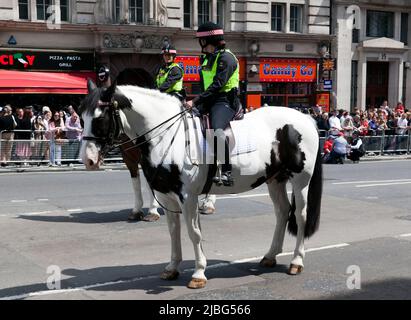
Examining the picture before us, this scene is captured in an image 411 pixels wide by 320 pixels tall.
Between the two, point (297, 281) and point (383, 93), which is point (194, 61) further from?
point (297, 281)

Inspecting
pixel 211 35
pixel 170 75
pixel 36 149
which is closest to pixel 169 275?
pixel 211 35

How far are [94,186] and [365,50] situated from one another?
963 inches

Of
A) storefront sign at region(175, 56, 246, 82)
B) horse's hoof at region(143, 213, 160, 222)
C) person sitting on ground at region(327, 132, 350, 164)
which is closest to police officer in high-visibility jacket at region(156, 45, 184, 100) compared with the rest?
horse's hoof at region(143, 213, 160, 222)

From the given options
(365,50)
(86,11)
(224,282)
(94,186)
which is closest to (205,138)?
(224,282)

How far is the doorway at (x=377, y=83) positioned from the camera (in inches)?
1411

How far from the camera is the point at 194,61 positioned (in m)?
30.0

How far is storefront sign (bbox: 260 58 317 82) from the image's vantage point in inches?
1251

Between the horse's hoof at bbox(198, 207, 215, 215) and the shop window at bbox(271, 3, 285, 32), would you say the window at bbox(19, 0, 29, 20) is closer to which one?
the shop window at bbox(271, 3, 285, 32)

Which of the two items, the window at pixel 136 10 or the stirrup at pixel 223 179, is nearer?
the stirrup at pixel 223 179

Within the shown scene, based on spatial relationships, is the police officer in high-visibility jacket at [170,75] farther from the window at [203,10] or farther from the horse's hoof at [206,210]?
the window at [203,10]

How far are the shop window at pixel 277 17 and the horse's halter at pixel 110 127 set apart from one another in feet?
88.9

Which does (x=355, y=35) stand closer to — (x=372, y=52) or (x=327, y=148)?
(x=372, y=52)

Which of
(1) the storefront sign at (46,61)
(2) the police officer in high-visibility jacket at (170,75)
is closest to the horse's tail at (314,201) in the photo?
(2) the police officer in high-visibility jacket at (170,75)

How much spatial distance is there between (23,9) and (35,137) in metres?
→ 9.69
